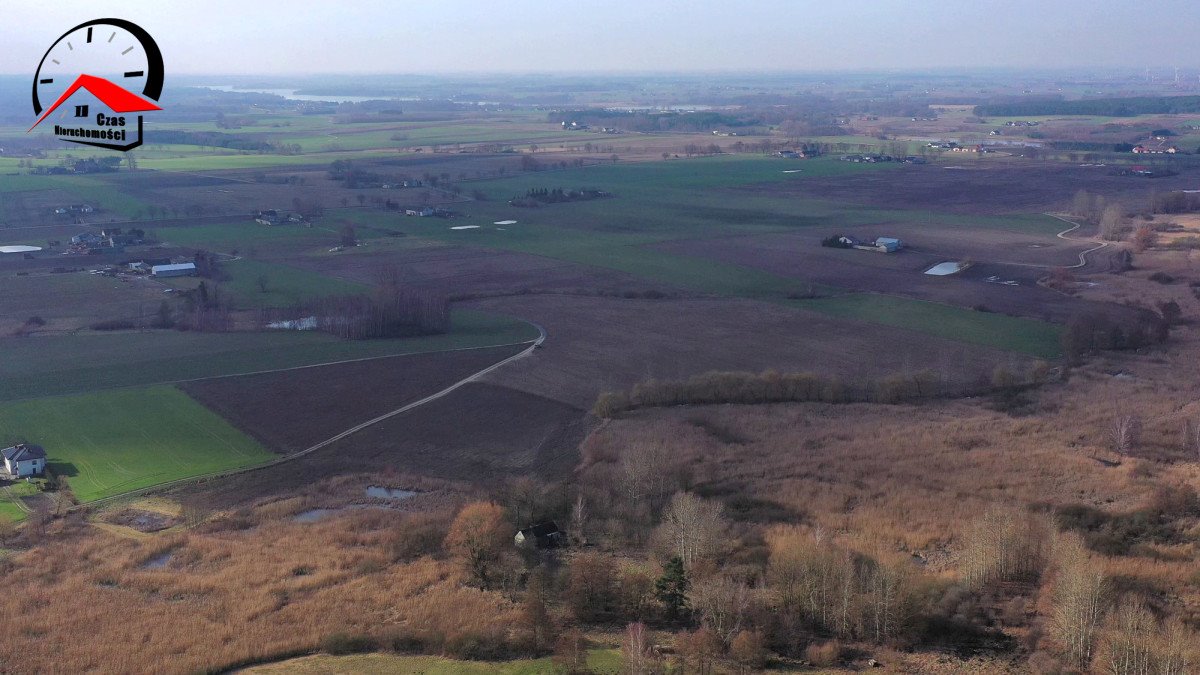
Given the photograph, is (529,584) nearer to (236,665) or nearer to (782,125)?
(236,665)

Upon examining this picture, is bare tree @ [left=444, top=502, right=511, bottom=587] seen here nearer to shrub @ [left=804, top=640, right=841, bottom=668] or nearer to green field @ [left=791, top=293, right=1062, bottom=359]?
shrub @ [left=804, top=640, right=841, bottom=668]

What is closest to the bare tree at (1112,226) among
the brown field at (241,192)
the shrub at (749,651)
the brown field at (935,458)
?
the brown field at (935,458)

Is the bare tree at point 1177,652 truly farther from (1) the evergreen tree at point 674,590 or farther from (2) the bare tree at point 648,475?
(2) the bare tree at point 648,475

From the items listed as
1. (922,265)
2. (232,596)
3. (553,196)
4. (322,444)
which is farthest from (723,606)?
(553,196)

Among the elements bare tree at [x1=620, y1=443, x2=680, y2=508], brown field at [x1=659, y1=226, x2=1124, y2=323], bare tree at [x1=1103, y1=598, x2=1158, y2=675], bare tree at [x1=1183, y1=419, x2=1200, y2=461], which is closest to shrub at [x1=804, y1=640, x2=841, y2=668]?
bare tree at [x1=1103, y1=598, x2=1158, y2=675]

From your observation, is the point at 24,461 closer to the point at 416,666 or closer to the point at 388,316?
the point at 416,666

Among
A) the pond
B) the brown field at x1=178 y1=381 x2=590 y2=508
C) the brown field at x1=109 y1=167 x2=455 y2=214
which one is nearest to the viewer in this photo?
the brown field at x1=178 y1=381 x2=590 y2=508
